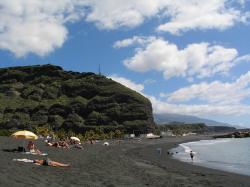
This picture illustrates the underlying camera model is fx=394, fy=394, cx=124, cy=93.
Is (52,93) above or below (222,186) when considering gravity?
above

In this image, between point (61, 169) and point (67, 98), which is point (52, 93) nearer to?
point (67, 98)

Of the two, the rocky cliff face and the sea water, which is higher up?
the rocky cliff face

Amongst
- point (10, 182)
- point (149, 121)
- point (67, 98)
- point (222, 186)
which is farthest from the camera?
point (67, 98)

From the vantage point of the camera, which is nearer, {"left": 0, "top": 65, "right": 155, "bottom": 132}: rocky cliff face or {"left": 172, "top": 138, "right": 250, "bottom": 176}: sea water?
{"left": 172, "top": 138, "right": 250, "bottom": 176}: sea water

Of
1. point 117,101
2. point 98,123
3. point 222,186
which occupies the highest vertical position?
point 117,101

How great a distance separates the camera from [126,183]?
2067 cm

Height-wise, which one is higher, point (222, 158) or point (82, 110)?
point (82, 110)

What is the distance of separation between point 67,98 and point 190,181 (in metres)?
174

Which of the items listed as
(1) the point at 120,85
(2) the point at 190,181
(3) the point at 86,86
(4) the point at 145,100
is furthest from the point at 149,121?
(2) the point at 190,181

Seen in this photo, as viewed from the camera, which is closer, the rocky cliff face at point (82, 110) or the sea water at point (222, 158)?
the sea water at point (222, 158)

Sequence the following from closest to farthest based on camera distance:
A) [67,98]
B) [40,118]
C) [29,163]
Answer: [29,163] → [40,118] → [67,98]

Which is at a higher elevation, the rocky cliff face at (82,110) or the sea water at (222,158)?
the rocky cliff face at (82,110)

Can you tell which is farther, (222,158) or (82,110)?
(82,110)

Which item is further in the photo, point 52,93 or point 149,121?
point 52,93
